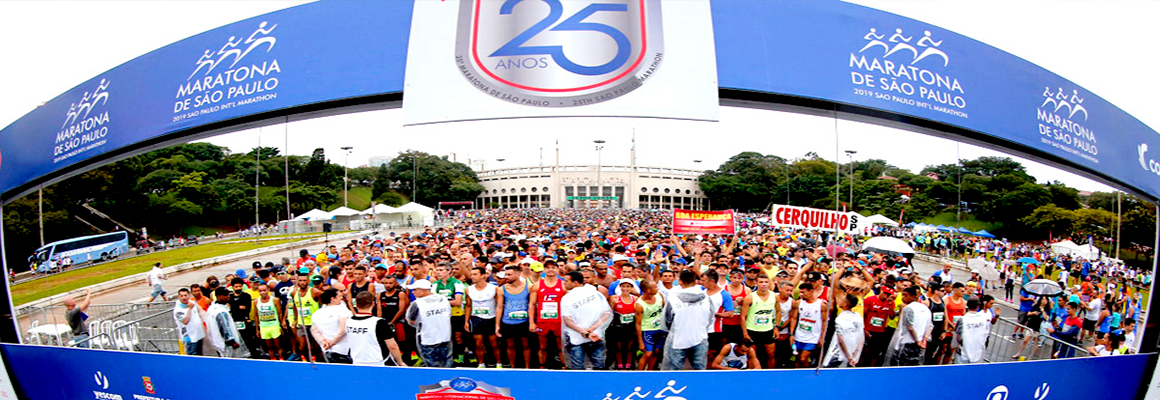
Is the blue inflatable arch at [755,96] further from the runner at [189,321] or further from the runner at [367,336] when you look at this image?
the runner at [189,321]

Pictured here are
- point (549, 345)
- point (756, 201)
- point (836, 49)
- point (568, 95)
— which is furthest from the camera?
point (756, 201)

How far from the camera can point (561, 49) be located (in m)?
3.93

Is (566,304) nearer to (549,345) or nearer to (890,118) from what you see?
(549,345)

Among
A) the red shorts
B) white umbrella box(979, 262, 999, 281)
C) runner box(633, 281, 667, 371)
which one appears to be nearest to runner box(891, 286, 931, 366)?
runner box(633, 281, 667, 371)

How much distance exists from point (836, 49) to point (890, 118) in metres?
0.89

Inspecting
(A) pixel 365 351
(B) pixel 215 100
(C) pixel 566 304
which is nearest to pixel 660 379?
(C) pixel 566 304

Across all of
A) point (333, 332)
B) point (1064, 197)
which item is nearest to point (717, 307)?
point (333, 332)

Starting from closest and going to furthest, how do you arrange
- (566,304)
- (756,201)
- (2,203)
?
1. (566,304)
2. (2,203)
3. (756,201)

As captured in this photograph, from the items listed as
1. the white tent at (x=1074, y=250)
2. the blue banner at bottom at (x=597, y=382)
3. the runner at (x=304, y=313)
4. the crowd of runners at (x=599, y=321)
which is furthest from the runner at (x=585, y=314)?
the white tent at (x=1074, y=250)

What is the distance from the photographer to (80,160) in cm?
508

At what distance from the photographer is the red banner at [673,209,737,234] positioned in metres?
11.9

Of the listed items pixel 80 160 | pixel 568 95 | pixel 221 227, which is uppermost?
→ pixel 568 95

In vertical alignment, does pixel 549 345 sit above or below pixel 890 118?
below

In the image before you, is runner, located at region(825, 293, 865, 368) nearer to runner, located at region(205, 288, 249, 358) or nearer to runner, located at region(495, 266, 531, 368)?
runner, located at region(495, 266, 531, 368)
